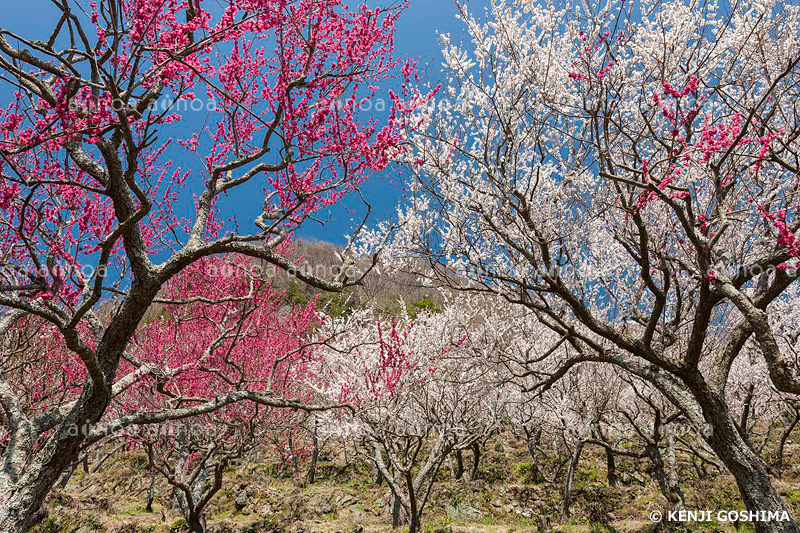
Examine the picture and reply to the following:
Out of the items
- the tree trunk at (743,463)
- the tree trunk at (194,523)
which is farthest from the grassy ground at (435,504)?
the tree trunk at (743,463)

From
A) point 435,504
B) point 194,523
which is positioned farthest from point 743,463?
point 435,504

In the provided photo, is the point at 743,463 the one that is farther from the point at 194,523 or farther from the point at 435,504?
the point at 435,504

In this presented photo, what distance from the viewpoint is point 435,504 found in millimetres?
12531

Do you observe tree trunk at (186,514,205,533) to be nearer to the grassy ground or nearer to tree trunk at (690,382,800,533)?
the grassy ground

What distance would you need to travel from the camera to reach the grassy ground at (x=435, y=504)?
36.1 feet

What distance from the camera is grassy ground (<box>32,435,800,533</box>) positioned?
11.0 meters

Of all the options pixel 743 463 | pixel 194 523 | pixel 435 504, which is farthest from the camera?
pixel 435 504

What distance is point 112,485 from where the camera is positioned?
16781 millimetres

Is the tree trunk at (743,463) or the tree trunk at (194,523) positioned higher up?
the tree trunk at (743,463)

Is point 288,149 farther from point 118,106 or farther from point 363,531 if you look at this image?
point 363,531

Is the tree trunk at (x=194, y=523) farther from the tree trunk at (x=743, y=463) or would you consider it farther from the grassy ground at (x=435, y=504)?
the tree trunk at (x=743, y=463)

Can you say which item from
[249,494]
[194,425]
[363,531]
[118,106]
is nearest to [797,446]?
[363,531]

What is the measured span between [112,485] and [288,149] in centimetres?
1833

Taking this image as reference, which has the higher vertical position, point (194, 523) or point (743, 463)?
point (743, 463)
